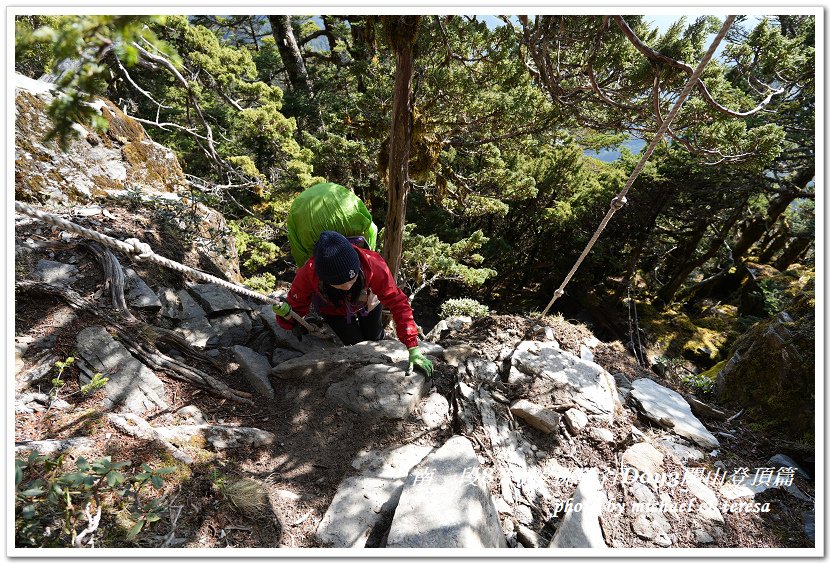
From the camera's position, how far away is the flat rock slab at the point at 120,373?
2.88 metres

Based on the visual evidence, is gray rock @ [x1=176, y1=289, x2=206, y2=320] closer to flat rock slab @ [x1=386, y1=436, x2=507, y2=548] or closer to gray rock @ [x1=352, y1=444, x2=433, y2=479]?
gray rock @ [x1=352, y1=444, x2=433, y2=479]

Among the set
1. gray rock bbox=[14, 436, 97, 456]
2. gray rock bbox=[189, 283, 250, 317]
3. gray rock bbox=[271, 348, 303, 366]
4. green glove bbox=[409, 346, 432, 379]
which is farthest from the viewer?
gray rock bbox=[189, 283, 250, 317]

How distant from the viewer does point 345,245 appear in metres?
3.26

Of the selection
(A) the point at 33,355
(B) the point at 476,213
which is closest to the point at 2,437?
(A) the point at 33,355

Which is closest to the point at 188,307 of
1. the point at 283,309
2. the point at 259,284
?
the point at 283,309

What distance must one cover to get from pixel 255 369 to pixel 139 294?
1.38 m

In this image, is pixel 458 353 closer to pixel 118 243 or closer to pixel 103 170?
pixel 118 243

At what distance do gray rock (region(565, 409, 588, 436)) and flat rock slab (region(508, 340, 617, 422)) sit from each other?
10cm

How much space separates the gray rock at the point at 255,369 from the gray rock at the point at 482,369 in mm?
1943

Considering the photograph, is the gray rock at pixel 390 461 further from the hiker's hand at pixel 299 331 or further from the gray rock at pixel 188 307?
the gray rock at pixel 188 307

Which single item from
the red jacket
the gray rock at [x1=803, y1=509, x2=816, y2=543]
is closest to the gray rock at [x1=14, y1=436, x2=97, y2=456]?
the red jacket

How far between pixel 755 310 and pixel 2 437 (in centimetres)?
1592

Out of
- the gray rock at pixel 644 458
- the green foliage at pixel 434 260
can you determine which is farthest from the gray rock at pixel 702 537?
the green foliage at pixel 434 260

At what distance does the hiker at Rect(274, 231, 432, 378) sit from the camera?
10.6 ft
